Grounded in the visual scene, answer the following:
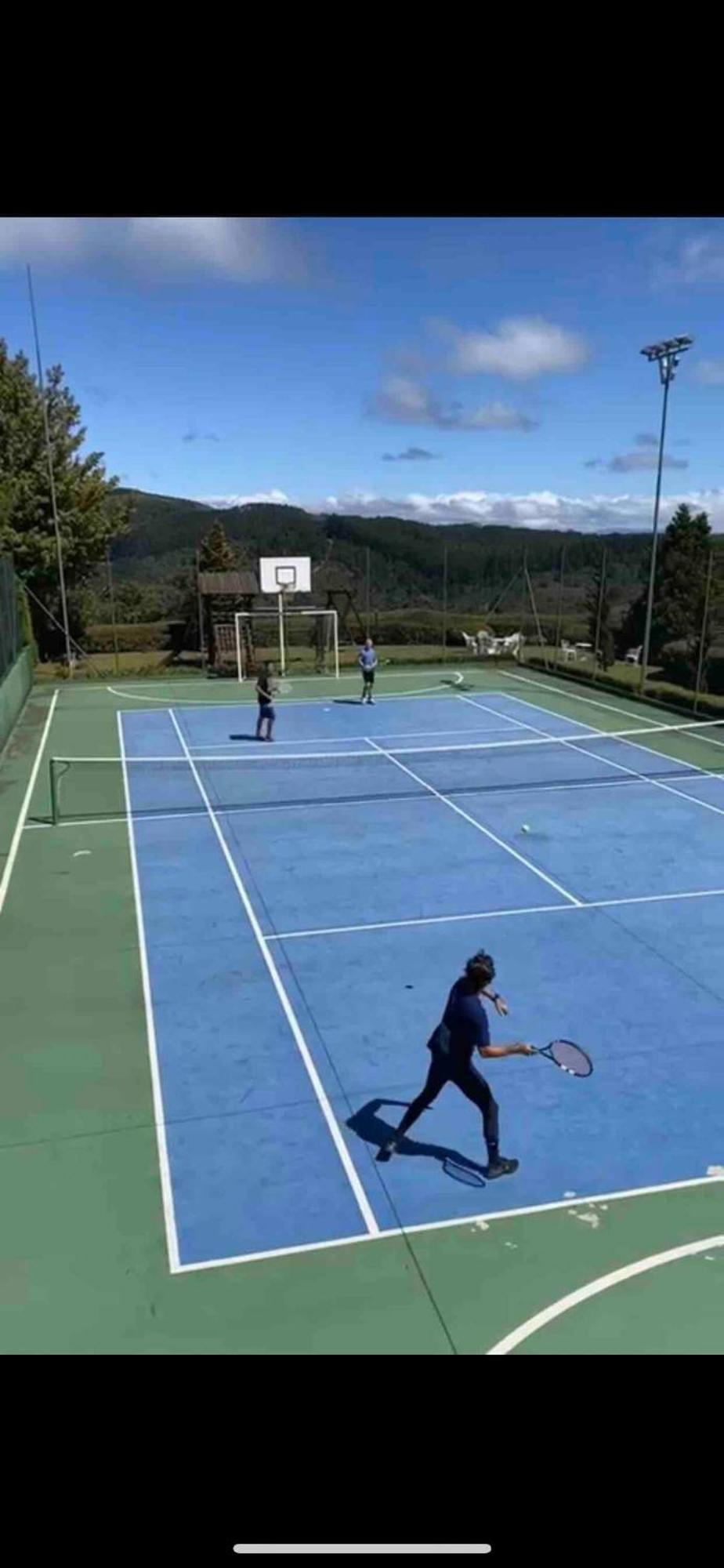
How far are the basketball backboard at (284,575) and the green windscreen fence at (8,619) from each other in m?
7.46

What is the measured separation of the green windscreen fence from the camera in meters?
23.9

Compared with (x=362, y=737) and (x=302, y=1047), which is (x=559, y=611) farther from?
(x=302, y=1047)

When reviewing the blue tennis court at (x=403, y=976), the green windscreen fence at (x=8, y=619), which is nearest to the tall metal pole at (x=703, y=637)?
the blue tennis court at (x=403, y=976)

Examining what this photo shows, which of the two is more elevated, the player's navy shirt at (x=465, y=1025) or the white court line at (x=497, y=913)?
the player's navy shirt at (x=465, y=1025)

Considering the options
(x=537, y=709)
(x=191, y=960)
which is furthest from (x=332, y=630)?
(x=191, y=960)

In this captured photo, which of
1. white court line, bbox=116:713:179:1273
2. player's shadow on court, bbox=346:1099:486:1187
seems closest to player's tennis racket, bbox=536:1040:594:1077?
player's shadow on court, bbox=346:1099:486:1187

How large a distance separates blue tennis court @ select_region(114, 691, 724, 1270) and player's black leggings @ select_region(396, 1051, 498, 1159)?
422 millimetres

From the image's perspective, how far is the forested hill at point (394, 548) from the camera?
135 feet

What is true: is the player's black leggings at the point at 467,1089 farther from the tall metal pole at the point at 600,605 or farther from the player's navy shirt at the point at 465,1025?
the tall metal pole at the point at 600,605

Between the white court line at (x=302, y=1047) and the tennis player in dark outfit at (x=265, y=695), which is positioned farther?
the tennis player in dark outfit at (x=265, y=695)

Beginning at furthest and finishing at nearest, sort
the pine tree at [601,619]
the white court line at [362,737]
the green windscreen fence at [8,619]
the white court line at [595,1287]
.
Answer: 1. the pine tree at [601,619]
2. the green windscreen fence at [8,619]
3. the white court line at [362,737]
4. the white court line at [595,1287]

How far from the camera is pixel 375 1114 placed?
8.17 metres
